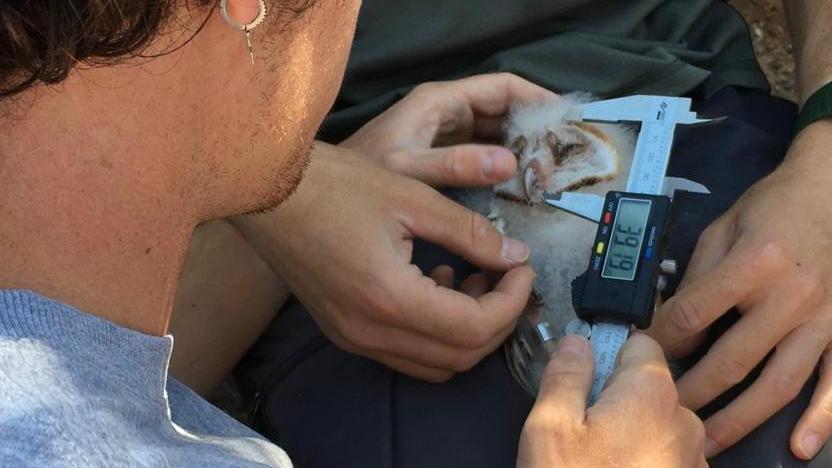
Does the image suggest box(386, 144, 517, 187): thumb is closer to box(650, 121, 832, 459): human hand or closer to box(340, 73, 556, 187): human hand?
box(340, 73, 556, 187): human hand

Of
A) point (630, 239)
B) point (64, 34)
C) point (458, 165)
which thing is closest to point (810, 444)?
point (630, 239)

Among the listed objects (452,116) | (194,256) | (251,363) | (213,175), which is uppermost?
(213,175)

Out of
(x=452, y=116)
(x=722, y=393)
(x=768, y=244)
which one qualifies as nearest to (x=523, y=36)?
(x=452, y=116)

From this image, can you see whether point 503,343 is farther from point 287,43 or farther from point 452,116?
point 287,43

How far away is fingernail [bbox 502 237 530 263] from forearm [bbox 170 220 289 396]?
381mm

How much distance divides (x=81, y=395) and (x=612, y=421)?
1.64 ft

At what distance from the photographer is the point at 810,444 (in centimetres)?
115

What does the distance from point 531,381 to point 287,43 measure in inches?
21.9

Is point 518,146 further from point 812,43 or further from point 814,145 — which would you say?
point 812,43

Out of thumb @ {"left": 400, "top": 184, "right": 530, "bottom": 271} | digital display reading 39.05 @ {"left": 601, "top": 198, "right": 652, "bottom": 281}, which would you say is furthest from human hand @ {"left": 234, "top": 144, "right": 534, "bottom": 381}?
digital display reading 39.05 @ {"left": 601, "top": 198, "right": 652, "bottom": 281}

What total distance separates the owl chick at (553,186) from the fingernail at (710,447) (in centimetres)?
22

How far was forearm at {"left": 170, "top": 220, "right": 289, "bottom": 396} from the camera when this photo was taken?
4.58ft

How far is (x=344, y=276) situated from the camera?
3.95 ft

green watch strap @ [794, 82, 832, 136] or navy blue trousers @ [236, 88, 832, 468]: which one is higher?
green watch strap @ [794, 82, 832, 136]
